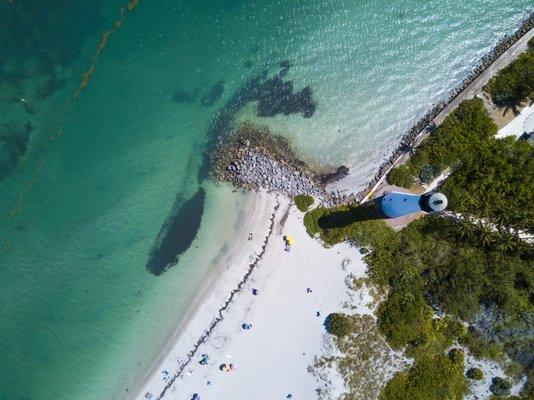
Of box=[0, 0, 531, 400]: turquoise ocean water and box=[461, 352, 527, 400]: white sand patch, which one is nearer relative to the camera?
box=[461, 352, 527, 400]: white sand patch

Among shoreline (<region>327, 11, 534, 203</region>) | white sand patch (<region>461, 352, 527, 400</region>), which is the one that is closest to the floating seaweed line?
shoreline (<region>327, 11, 534, 203</region>)

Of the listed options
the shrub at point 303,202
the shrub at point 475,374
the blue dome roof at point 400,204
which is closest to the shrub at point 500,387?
the shrub at point 475,374

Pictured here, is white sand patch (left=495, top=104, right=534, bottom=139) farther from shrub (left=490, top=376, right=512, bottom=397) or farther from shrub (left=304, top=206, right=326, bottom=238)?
shrub (left=490, top=376, right=512, bottom=397)

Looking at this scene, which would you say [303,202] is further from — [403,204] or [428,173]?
[428,173]

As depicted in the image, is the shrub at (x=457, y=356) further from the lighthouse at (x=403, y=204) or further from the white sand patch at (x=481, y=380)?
the lighthouse at (x=403, y=204)

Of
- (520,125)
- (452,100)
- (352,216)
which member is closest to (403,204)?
(352,216)

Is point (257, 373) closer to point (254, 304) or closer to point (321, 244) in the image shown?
point (254, 304)
